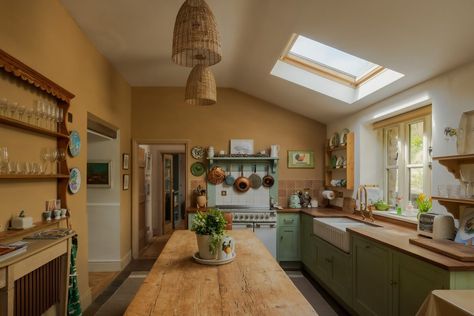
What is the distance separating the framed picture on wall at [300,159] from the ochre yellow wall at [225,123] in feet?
0.25

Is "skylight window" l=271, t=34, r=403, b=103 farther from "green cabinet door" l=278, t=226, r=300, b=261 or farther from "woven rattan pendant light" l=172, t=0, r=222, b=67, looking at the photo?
"green cabinet door" l=278, t=226, r=300, b=261

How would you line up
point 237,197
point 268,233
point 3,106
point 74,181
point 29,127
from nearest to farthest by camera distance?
point 3,106
point 29,127
point 74,181
point 268,233
point 237,197

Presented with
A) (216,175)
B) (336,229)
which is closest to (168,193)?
Result: (216,175)

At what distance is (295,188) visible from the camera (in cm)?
507

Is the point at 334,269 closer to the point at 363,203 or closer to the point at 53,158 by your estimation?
the point at 363,203

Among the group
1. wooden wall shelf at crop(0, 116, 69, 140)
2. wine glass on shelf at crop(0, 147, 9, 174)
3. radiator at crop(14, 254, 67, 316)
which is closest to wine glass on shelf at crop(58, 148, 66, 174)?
wooden wall shelf at crop(0, 116, 69, 140)

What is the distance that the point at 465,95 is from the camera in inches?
90.8

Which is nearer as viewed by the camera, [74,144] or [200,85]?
[200,85]

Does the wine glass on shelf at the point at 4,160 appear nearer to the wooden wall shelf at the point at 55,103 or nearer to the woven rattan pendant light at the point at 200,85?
the wooden wall shelf at the point at 55,103

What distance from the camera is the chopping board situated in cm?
181

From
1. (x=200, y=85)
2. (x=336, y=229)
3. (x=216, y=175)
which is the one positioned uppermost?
(x=200, y=85)

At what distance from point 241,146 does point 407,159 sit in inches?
97.3

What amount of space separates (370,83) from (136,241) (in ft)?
13.6

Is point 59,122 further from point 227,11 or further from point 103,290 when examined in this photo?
point 103,290
